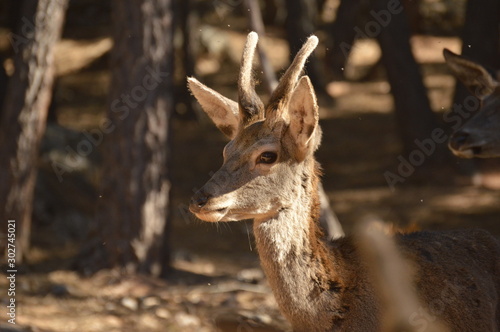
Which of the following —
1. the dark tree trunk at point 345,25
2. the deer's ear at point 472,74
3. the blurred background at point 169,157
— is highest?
the dark tree trunk at point 345,25

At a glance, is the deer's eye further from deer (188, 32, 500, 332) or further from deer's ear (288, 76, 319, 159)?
deer's ear (288, 76, 319, 159)

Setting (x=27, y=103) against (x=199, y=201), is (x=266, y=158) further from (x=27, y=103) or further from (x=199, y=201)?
(x=27, y=103)

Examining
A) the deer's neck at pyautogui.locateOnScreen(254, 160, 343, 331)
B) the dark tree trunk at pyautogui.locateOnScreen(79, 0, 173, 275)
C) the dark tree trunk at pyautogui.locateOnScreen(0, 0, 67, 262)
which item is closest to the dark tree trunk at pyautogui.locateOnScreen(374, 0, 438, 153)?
the dark tree trunk at pyautogui.locateOnScreen(79, 0, 173, 275)

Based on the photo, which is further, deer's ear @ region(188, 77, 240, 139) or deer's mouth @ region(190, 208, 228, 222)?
deer's ear @ region(188, 77, 240, 139)

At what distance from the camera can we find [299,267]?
190 inches

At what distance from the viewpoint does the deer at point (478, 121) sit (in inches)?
276

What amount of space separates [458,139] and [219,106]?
248 cm

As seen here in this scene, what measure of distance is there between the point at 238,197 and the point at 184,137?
45.6ft

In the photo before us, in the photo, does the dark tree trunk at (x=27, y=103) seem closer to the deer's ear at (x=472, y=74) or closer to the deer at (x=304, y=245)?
the deer's ear at (x=472, y=74)

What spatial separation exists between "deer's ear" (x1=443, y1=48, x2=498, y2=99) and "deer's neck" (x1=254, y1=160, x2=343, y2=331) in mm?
2842

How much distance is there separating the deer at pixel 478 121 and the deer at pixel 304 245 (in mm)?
2020

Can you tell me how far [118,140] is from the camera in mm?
9633

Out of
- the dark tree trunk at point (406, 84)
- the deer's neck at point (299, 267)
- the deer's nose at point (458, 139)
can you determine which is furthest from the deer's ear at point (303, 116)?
the dark tree trunk at point (406, 84)

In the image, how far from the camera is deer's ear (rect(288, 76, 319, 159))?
4750 millimetres
